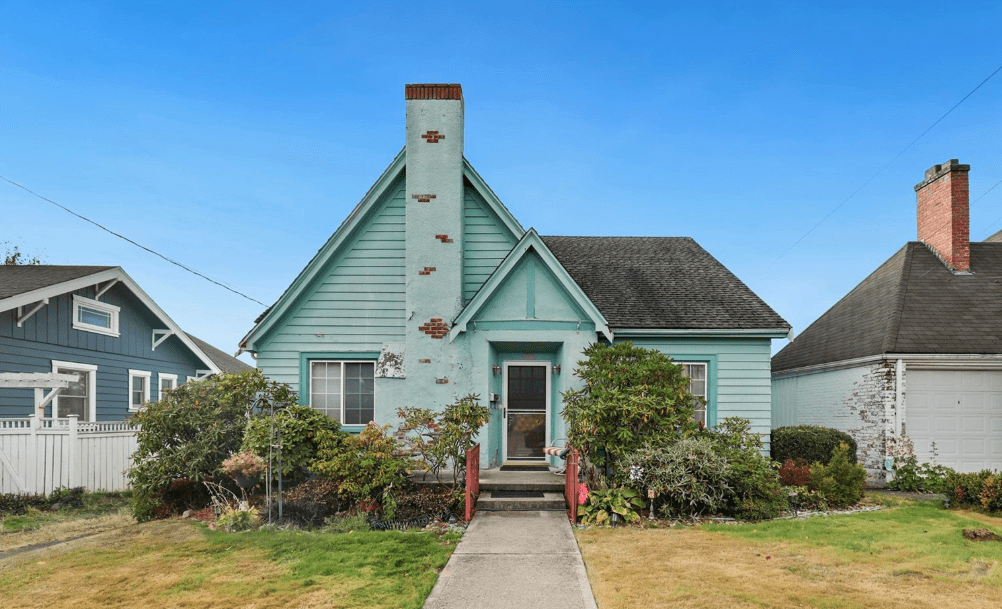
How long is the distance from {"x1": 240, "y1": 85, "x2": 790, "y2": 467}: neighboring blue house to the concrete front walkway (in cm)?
305

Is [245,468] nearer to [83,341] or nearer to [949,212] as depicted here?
[83,341]

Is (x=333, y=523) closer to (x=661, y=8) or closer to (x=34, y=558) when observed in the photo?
(x=34, y=558)

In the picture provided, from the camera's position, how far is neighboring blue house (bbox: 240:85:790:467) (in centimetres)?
1184

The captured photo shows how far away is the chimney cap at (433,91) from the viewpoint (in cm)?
1255

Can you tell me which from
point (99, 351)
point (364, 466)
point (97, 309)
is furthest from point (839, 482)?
point (97, 309)

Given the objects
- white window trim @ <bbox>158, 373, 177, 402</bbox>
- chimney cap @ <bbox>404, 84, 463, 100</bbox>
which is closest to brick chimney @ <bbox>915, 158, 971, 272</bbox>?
chimney cap @ <bbox>404, 84, 463, 100</bbox>

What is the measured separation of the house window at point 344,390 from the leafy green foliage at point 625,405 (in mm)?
4447

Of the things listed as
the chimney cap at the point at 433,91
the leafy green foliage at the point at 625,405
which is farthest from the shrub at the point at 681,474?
the chimney cap at the point at 433,91

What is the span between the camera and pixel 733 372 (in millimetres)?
12938

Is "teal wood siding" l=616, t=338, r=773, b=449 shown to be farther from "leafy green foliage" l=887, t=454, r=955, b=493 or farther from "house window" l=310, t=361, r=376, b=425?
"house window" l=310, t=361, r=376, b=425

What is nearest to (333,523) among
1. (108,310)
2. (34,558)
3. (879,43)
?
(34,558)

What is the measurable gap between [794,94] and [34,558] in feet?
63.0

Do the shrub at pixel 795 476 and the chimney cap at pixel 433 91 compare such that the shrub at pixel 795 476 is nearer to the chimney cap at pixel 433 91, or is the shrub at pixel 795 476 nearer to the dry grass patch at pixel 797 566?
the dry grass patch at pixel 797 566

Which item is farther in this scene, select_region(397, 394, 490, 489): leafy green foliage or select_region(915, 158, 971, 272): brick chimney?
select_region(915, 158, 971, 272): brick chimney
